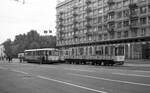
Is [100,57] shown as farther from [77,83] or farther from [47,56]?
[77,83]

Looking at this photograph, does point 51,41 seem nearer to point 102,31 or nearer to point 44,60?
point 102,31

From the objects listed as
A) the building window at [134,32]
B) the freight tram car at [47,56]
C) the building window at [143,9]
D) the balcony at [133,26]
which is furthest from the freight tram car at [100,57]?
the building window at [143,9]

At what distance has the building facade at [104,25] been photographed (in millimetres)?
60938

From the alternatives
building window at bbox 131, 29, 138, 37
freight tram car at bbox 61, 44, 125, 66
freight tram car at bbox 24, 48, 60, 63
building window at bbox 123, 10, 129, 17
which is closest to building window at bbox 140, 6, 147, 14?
building window at bbox 123, 10, 129, 17

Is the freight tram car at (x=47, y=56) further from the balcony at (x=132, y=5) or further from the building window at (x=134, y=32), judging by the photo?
the balcony at (x=132, y=5)

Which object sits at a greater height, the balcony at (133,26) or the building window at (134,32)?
the balcony at (133,26)

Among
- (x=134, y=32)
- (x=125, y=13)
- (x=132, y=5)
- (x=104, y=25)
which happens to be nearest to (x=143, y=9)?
(x=132, y=5)

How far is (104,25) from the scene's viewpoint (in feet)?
244

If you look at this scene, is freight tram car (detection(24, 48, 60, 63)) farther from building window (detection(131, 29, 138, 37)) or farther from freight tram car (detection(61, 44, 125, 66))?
building window (detection(131, 29, 138, 37))

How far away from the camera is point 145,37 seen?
5912 cm

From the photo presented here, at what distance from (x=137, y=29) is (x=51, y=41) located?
72003 mm

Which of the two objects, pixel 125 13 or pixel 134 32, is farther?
pixel 125 13

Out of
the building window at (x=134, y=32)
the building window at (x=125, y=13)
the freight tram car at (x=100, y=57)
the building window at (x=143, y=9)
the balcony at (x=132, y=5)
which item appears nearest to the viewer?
the freight tram car at (x=100, y=57)

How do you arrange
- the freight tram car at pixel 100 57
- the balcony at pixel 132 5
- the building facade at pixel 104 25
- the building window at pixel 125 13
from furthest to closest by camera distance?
the building window at pixel 125 13
the balcony at pixel 132 5
the building facade at pixel 104 25
the freight tram car at pixel 100 57
